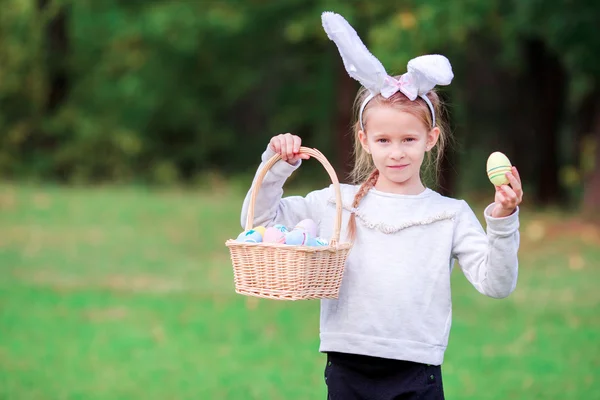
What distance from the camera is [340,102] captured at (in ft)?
55.5

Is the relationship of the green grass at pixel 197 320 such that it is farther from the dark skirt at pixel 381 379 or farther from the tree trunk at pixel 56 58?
the tree trunk at pixel 56 58

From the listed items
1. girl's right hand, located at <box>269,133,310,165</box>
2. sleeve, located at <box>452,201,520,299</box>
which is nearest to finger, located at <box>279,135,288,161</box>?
girl's right hand, located at <box>269,133,310,165</box>

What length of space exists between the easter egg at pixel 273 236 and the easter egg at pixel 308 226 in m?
0.08

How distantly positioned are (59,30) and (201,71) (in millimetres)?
3458

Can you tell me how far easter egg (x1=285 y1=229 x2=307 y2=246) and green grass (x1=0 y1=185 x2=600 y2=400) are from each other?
10.8 feet

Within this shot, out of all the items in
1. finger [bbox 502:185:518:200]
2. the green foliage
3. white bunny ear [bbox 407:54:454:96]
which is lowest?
finger [bbox 502:185:518:200]

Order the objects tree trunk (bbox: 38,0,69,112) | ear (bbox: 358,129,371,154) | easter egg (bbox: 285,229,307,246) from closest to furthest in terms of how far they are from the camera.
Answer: easter egg (bbox: 285,229,307,246), ear (bbox: 358,129,371,154), tree trunk (bbox: 38,0,69,112)

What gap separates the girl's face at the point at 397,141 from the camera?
10.4ft

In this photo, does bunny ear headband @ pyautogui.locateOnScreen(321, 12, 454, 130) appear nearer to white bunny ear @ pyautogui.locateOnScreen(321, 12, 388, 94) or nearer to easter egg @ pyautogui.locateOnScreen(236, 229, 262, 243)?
white bunny ear @ pyautogui.locateOnScreen(321, 12, 388, 94)

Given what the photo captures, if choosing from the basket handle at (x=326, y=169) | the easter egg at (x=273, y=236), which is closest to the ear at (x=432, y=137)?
the basket handle at (x=326, y=169)

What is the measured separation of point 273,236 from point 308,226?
0.16 m

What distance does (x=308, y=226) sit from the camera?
326cm

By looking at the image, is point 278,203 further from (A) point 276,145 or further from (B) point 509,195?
(B) point 509,195

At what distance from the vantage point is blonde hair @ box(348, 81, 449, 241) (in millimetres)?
3203
